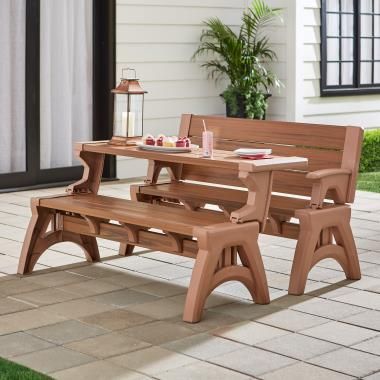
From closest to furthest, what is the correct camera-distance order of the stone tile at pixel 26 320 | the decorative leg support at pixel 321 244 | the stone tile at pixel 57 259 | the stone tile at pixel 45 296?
the stone tile at pixel 26 320 → the stone tile at pixel 45 296 → the decorative leg support at pixel 321 244 → the stone tile at pixel 57 259

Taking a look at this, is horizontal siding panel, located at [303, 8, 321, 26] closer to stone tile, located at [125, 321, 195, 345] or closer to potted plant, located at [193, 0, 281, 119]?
potted plant, located at [193, 0, 281, 119]

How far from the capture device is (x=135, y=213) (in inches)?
207

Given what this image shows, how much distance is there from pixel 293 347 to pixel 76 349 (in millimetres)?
943

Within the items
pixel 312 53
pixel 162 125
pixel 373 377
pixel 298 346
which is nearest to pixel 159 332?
pixel 298 346

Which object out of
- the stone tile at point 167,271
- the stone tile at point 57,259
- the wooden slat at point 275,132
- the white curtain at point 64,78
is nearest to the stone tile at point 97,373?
the stone tile at point 167,271

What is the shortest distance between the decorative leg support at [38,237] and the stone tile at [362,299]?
65.0 inches

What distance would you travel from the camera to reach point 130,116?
5.81 meters

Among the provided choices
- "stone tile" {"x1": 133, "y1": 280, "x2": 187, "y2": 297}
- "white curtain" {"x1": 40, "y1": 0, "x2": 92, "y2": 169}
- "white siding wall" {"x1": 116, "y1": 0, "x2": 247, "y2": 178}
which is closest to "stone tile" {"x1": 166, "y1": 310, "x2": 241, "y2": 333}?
"stone tile" {"x1": 133, "y1": 280, "x2": 187, "y2": 297}

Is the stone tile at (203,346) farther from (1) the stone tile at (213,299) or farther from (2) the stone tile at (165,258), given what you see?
(2) the stone tile at (165,258)

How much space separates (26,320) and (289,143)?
198cm

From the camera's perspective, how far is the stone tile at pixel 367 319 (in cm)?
465

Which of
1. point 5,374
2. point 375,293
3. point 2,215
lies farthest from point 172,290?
point 2,215

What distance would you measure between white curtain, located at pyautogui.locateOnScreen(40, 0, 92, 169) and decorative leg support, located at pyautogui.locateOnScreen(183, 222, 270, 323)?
4517 millimetres

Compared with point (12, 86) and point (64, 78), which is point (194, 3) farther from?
point (12, 86)
